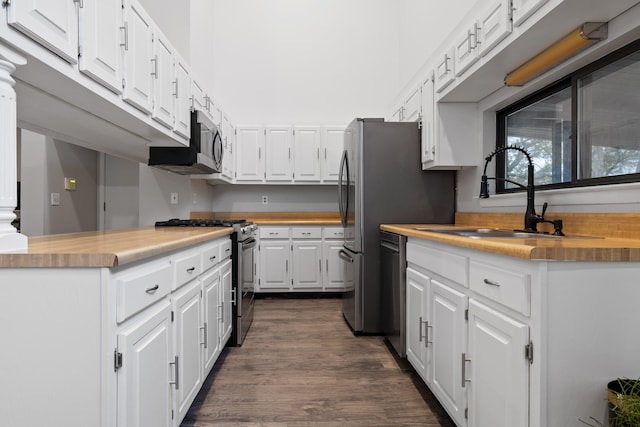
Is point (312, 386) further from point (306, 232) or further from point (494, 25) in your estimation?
point (306, 232)

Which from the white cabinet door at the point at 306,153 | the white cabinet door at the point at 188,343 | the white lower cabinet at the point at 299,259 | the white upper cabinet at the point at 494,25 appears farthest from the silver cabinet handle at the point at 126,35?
the white cabinet door at the point at 306,153

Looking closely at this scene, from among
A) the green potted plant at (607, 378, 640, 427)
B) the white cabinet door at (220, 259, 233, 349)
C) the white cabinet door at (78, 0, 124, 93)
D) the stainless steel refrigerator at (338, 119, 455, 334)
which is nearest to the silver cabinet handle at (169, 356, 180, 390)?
the white cabinet door at (220, 259, 233, 349)

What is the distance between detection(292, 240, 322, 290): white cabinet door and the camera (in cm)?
441

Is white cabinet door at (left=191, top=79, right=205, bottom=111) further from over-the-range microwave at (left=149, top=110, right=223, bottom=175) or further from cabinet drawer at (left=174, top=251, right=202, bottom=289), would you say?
cabinet drawer at (left=174, top=251, right=202, bottom=289)

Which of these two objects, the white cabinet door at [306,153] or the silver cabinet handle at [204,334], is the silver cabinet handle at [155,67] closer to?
the silver cabinet handle at [204,334]

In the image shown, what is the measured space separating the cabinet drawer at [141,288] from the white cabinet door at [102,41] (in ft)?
2.58

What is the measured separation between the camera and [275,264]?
4.40 metres

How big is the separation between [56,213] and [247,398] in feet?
8.78

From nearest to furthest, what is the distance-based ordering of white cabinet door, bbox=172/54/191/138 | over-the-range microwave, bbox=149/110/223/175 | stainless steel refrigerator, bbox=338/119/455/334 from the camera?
white cabinet door, bbox=172/54/191/138
over-the-range microwave, bbox=149/110/223/175
stainless steel refrigerator, bbox=338/119/455/334

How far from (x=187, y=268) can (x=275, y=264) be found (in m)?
2.62

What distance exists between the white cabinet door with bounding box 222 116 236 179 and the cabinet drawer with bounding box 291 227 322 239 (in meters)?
0.99

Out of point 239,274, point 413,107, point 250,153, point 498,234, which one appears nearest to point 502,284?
point 498,234

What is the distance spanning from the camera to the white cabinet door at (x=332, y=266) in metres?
4.41

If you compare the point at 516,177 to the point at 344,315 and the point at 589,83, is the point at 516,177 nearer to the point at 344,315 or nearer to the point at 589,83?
the point at 589,83
